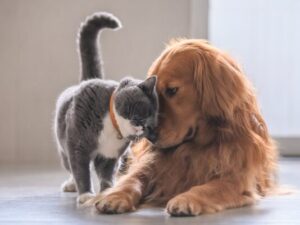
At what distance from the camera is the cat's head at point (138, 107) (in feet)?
5.82

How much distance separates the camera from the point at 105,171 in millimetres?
2014

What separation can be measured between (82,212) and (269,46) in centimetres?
201

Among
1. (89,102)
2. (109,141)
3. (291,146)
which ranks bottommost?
(291,146)

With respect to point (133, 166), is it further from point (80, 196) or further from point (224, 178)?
point (224, 178)

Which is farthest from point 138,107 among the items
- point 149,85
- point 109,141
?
point 109,141

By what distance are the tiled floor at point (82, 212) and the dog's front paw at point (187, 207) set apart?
20 millimetres

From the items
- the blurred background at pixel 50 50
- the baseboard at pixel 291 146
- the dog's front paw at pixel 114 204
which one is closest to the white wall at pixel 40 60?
the blurred background at pixel 50 50

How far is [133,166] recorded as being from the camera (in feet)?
6.42

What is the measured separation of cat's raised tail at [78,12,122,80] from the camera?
7.63 feet

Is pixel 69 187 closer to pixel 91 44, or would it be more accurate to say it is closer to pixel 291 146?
pixel 91 44

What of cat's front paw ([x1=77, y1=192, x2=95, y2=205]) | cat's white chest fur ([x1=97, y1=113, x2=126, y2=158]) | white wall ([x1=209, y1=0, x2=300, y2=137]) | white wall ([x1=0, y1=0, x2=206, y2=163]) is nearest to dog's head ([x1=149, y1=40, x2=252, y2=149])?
cat's white chest fur ([x1=97, y1=113, x2=126, y2=158])

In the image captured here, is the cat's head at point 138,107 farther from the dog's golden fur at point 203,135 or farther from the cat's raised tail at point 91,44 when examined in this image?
the cat's raised tail at point 91,44

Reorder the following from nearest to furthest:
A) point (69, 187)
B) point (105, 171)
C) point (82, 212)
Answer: point (82, 212)
point (105, 171)
point (69, 187)

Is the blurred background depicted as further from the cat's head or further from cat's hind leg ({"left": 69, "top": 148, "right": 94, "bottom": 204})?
the cat's head
